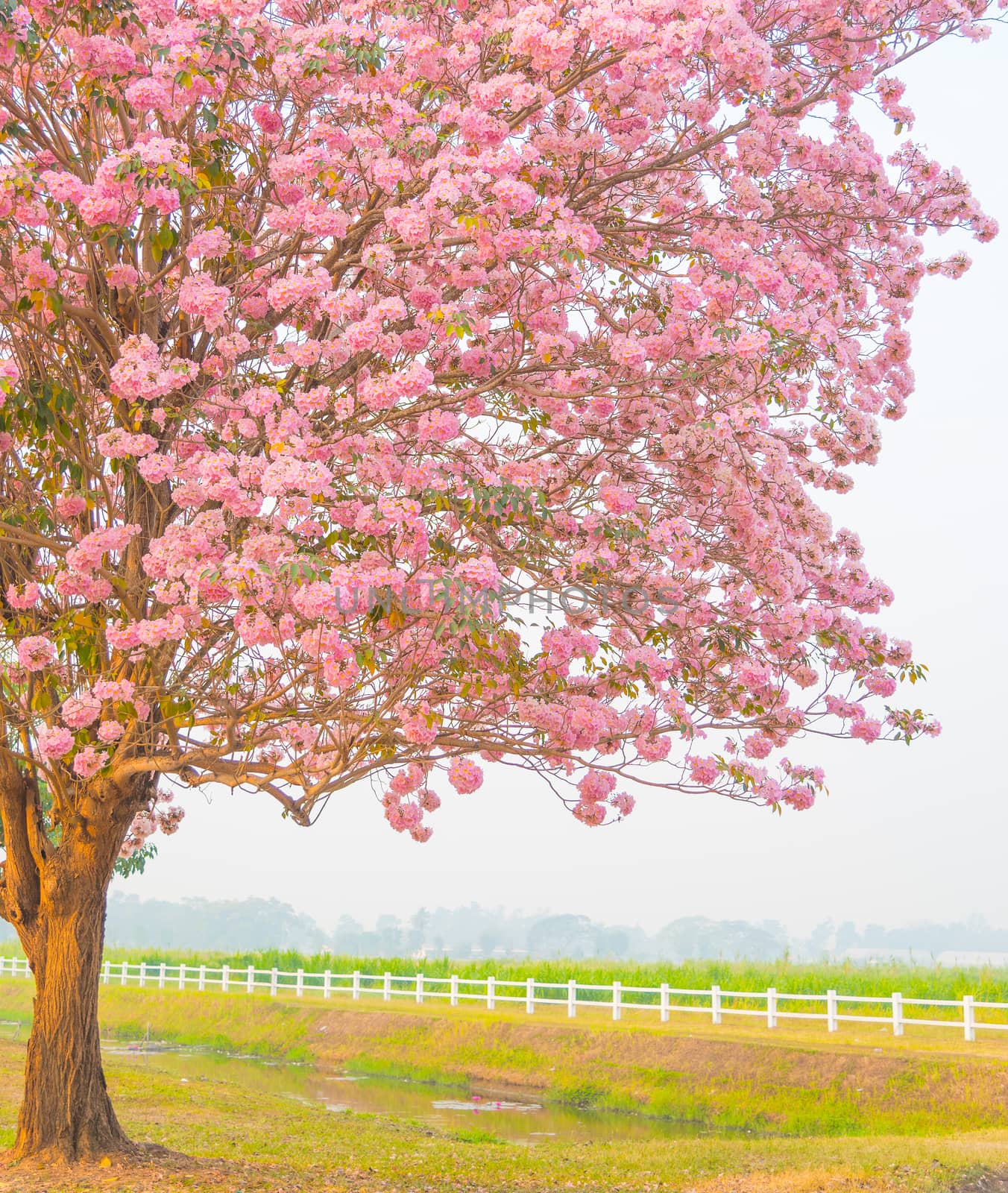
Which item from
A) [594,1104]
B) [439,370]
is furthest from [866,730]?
[594,1104]

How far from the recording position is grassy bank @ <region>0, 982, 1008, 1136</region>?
48.7ft

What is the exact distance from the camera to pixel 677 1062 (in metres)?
17.8

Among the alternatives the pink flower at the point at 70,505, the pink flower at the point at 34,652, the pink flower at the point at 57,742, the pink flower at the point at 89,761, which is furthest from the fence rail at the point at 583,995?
the pink flower at the point at 70,505

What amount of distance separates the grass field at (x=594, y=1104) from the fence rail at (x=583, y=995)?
0.37m

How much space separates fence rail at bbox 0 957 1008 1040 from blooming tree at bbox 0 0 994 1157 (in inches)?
412

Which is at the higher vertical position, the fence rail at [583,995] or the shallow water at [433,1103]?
the fence rail at [583,995]

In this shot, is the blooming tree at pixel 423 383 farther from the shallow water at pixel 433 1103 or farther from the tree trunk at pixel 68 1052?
the shallow water at pixel 433 1103

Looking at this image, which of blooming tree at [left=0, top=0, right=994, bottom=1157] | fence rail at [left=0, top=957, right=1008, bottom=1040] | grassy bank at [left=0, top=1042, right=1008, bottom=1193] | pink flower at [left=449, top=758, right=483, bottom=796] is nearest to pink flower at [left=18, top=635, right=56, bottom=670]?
blooming tree at [left=0, top=0, right=994, bottom=1157]

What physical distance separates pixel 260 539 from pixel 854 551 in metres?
5.15

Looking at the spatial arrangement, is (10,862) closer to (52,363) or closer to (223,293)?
(52,363)

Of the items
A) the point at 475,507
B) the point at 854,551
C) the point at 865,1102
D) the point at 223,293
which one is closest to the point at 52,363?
the point at 223,293

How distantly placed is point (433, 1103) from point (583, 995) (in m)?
7.20

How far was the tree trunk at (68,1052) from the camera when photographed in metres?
9.71

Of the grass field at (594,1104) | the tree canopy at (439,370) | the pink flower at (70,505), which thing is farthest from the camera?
the grass field at (594,1104)
